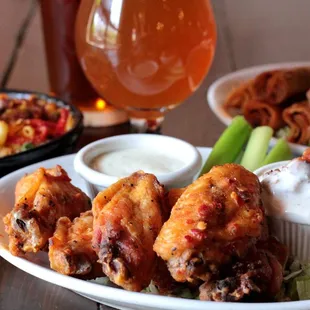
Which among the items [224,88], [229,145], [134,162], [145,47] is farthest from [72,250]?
[224,88]

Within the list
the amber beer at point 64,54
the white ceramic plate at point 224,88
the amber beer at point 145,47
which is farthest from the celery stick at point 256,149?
the amber beer at point 64,54

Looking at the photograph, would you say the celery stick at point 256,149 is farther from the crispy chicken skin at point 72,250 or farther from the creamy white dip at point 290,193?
the crispy chicken skin at point 72,250

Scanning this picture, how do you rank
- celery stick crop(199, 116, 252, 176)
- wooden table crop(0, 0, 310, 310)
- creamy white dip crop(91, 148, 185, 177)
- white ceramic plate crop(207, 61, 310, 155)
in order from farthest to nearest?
white ceramic plate crop(207, 61, 310, 155), celery stick crop(199, 116, 252, 176), creamy white dip crop(91, 148, 185, 177), wooden table crop(0, 0, 310, 310)

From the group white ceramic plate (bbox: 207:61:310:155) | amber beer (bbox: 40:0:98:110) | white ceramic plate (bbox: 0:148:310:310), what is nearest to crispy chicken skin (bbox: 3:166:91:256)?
white ceramic plate (bbox: 0:148:310:310)

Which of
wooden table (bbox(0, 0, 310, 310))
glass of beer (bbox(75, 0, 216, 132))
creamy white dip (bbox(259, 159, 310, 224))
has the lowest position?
wooden table (bbox(0, 0, 310, 310))

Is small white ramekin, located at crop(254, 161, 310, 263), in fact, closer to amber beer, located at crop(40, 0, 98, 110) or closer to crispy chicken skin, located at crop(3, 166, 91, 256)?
crispy chicken skin, located at crop(3, 166, 91, 256)
